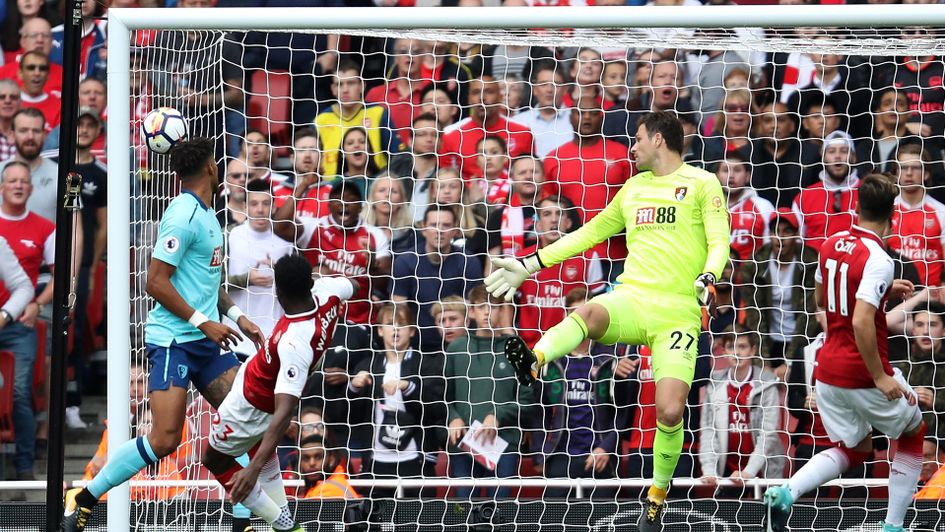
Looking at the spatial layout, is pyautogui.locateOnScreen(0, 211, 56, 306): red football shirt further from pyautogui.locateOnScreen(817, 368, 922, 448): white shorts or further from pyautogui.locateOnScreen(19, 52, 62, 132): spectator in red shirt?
pyautogui.locateOnScreen(817, 368, 922, 448): white shorts

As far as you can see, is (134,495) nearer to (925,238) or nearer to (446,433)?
(446,433)

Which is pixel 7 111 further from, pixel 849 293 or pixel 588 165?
pixel 849 293

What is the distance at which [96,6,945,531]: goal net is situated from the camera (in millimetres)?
7742

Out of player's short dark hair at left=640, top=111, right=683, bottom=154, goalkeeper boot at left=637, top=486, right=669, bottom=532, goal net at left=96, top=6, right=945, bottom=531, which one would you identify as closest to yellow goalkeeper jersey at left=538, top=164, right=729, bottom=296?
player's short dark hair at left=640, top=111, right=683, bottom=154

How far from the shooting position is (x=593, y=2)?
9.08 metres

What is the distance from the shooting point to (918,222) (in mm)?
7855

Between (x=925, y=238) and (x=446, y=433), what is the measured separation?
9.97 feet

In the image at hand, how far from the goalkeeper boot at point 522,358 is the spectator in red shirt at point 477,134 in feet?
7.16

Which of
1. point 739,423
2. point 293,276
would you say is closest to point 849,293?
point 739,423

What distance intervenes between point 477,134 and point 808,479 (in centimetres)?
293

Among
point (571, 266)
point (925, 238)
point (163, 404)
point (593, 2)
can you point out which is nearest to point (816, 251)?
point (925, 238)

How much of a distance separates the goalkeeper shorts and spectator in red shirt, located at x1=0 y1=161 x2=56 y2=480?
3.73 metres

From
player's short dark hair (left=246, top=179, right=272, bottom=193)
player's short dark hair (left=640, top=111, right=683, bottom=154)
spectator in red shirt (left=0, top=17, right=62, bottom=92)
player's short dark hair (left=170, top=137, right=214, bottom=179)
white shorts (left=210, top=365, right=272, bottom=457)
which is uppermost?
spectator in red shirt (left=0, top=17, right=62, bottom=92)

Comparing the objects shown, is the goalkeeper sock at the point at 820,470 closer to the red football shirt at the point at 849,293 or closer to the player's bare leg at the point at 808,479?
the player's bare leg at the point at 808,479
